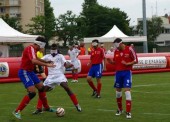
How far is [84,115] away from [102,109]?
125cm

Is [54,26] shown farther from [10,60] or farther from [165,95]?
[165,95]

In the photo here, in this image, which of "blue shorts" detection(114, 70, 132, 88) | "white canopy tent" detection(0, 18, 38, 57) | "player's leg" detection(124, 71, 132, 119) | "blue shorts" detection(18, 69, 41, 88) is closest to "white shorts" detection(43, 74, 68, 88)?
"blue shorts" detection(18, 69, 41, 88)

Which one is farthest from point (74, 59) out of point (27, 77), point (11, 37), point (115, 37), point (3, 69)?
point (115, 37)

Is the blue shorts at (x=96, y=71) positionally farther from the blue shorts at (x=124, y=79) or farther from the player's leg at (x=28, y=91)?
the player's leg at (x=28, y=91)

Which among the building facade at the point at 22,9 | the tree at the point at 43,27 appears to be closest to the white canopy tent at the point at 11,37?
the tree at the point at 43,27

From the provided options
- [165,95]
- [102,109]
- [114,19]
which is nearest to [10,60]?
[165,95]

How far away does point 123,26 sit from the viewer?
338 feet

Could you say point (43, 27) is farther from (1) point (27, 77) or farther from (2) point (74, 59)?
(1) point (27, 77)

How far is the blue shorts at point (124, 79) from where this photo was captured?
1187 centimetres

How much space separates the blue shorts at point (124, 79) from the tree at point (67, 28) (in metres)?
74.5

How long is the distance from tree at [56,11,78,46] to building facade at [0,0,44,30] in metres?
22.1

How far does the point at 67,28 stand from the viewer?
86.6 m

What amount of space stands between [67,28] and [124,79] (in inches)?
2956

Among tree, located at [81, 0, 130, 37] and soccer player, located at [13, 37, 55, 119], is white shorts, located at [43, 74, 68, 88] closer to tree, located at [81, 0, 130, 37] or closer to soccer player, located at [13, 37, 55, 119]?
soccer player, located at [13, 37, 55, 119]
